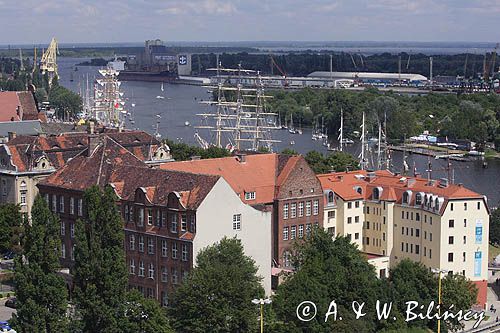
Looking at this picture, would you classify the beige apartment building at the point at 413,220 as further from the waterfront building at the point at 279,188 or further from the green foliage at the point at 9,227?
the green foliage at the point at 9,227

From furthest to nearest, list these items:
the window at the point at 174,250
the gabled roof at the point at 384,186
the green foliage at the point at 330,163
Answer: the green foliage at the point at 330,163 < the gabled roof at the point at 384,186 < the window at the point at 174,250

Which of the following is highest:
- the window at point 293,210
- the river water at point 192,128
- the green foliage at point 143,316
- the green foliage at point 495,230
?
the window at point 293,210

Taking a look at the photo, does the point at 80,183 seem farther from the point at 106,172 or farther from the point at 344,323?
the point at 344,323

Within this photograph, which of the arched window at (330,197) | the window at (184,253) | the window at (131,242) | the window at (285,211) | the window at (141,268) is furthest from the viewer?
the arched window at (330,197)

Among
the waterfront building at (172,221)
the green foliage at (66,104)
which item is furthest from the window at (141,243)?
the green foliage at (66,104)

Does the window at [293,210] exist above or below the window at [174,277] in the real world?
above

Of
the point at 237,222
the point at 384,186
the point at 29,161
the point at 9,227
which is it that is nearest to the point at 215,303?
the point at 237,222

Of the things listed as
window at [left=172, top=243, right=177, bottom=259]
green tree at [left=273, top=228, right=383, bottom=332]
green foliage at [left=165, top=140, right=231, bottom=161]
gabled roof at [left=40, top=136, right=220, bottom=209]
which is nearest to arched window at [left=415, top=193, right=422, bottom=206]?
green tree at [left=273, top=228, right=383, bottom=332]
